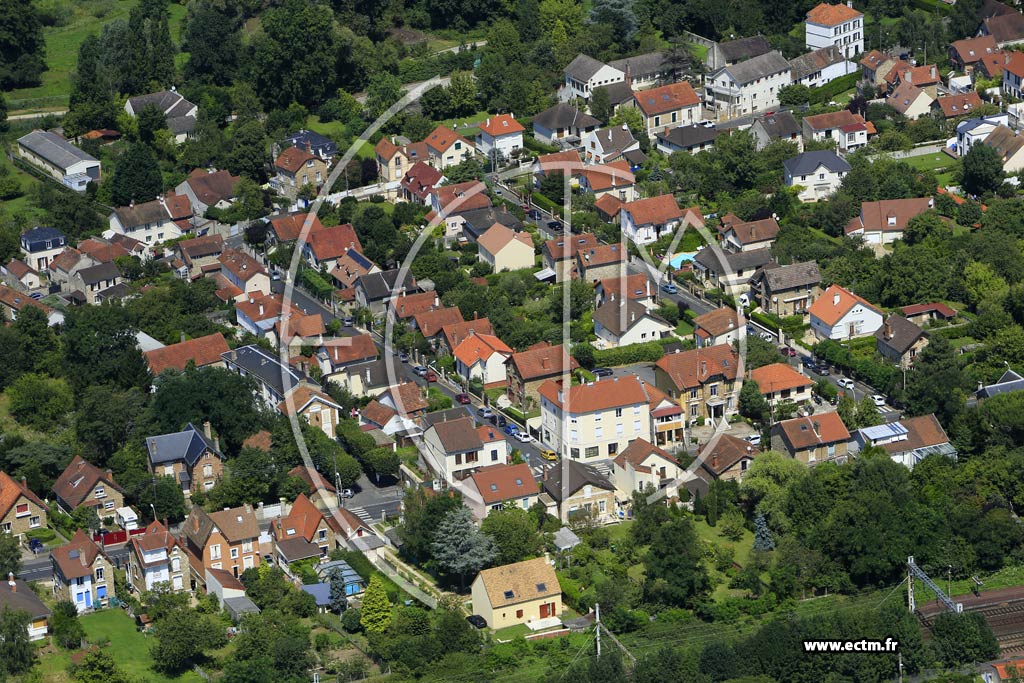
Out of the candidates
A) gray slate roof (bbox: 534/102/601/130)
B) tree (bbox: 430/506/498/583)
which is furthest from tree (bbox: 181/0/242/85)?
tree (bbox: 430/506/498/583)

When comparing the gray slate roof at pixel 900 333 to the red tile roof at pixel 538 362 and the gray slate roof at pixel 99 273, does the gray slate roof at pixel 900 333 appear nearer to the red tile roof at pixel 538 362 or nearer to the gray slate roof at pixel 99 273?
the red tile roof at pixel 538 362

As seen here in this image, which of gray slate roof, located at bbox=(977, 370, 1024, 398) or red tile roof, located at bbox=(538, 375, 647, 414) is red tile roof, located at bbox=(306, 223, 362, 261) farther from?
gray slate roof, located at bbox=(977, 370, 1024, 398)

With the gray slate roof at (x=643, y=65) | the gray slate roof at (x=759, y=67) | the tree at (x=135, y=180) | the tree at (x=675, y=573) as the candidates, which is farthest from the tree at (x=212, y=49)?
the tree at (x=675, y=573)

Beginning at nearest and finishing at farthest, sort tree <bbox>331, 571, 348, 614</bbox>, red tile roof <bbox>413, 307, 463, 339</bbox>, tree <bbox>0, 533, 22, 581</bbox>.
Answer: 1. tree <bbox>331, 571, 348, 614</bbox>
2. tree <bbox>0, 533, 22, 581</bbox>
3. red tile roof <bbox>413, 307, 463, 339</bbox>

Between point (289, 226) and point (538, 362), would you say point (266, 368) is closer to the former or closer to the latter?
point (538, 362)

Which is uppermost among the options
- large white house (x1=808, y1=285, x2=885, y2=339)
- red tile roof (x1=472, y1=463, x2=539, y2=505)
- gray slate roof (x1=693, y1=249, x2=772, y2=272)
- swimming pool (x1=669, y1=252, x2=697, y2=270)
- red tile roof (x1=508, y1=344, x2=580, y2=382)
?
swimming pool (x1=669, y1=252, x2=697, y2=270)
